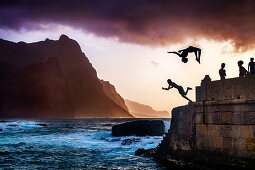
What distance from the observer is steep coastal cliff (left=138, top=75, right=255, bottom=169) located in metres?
10.6

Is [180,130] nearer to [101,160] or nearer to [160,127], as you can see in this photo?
[101,160]

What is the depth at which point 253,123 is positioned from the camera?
10.4 metres

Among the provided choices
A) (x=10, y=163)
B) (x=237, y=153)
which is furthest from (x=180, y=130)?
(x=10, y=163)

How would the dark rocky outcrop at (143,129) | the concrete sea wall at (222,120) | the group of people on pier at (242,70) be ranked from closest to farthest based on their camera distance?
1. the concrete sea wall at (222,120)
2. the group of people on pier at (242,70)
3. the dark rocky outcrop at (143,129)

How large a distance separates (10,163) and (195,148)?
11.9 m

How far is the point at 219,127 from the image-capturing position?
11711 mm

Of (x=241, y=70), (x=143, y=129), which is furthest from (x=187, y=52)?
(x=143, y=129)

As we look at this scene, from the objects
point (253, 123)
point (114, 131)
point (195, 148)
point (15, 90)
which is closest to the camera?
point (253, 123)

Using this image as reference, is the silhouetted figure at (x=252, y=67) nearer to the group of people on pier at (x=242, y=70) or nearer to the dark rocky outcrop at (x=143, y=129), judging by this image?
the group of people on pier at (x=242, y=70)

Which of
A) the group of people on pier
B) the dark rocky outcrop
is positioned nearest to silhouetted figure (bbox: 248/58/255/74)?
the group of people on pier

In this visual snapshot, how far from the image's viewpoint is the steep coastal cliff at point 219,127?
10.6 metres

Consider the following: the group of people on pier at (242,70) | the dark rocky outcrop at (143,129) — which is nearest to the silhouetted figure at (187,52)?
the group of people on pier at (242,70)

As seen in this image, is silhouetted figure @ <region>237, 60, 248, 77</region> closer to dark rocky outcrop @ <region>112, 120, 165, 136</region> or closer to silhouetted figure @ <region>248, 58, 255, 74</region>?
silhouetted figure @ <region>248, 58, 255, 74</region>

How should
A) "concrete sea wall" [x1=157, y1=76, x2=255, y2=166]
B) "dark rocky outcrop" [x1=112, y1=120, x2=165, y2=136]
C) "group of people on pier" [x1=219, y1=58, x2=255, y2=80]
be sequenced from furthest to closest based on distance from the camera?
"dark rocky outcrop" [x1=112, y1=120, x2=165, y2=136]
"group of people on pier" [x1=219, y1=58, x2=255, y2=80]
"concrete sea wall" [x1=157, y1=76, x2=255, y2=166]
